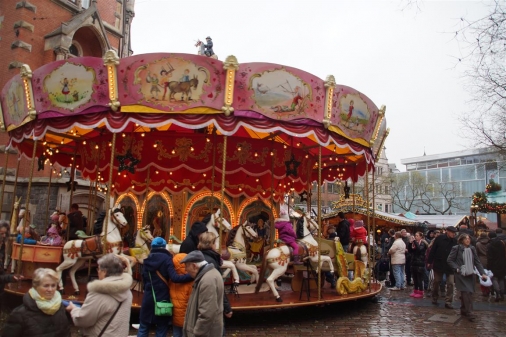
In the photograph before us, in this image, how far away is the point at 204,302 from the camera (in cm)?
421

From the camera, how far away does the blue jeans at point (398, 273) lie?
13.1 metres

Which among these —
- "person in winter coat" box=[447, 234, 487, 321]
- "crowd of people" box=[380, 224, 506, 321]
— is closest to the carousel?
"crowd of people" box=[380, 224, 506, 321]

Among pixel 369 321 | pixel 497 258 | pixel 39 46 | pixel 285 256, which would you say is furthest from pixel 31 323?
pixel 39 46

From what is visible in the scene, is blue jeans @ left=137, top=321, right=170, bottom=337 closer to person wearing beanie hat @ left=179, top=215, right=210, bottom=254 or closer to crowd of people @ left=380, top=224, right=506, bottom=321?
person wearing beanie hat @ left=179, top=215, right=210, bottom=254

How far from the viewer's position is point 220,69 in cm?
838

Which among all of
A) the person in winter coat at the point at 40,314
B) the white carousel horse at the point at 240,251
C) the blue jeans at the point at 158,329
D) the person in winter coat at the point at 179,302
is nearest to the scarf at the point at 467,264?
the white carousel horse at the point at 240,251

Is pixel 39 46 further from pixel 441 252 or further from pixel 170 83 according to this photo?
pixel 441 252

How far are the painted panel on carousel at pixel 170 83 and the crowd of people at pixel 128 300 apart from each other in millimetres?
3217

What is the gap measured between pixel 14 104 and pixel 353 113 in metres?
8.22

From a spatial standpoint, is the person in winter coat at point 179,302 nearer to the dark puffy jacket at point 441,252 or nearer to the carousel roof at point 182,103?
the carousel roof at point 182,103

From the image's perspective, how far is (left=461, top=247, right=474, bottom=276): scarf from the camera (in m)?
8.84

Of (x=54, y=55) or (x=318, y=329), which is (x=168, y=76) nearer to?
(x=318, y=329)

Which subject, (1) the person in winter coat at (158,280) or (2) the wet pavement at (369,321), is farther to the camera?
(2) the wet pavement at (369,321)

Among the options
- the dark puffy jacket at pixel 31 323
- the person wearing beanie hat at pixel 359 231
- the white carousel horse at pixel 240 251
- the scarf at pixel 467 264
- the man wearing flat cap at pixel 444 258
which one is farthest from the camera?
the person wearing beanie hat at pixel 359 231
